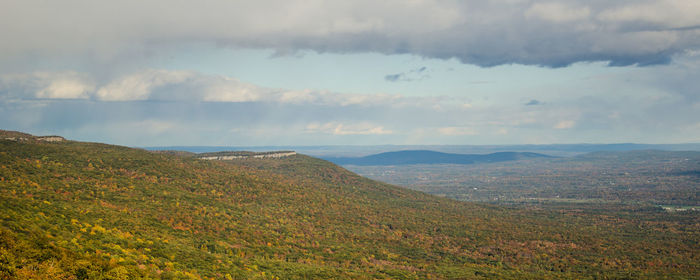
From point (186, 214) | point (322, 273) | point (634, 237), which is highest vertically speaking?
point (186, 214)

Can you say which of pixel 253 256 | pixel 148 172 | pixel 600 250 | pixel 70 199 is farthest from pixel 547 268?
pixel 148 172

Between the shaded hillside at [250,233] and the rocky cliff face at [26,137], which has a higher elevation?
the rocky cliff face at [26,137]

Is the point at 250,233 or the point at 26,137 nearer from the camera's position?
the point at 250,233

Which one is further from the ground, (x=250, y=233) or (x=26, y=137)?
(x=26, y=137)

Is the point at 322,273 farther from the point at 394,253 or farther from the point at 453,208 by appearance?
the point at 453,208

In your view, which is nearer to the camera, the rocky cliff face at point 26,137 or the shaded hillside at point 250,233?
the shaded hillside at point 250,233

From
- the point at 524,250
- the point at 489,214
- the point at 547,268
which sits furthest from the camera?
the point at 489,214

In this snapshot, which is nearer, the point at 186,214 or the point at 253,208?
the point at 186,214

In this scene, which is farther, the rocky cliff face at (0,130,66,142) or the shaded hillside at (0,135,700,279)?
the rocky cliff face at (0,130,66,142)
